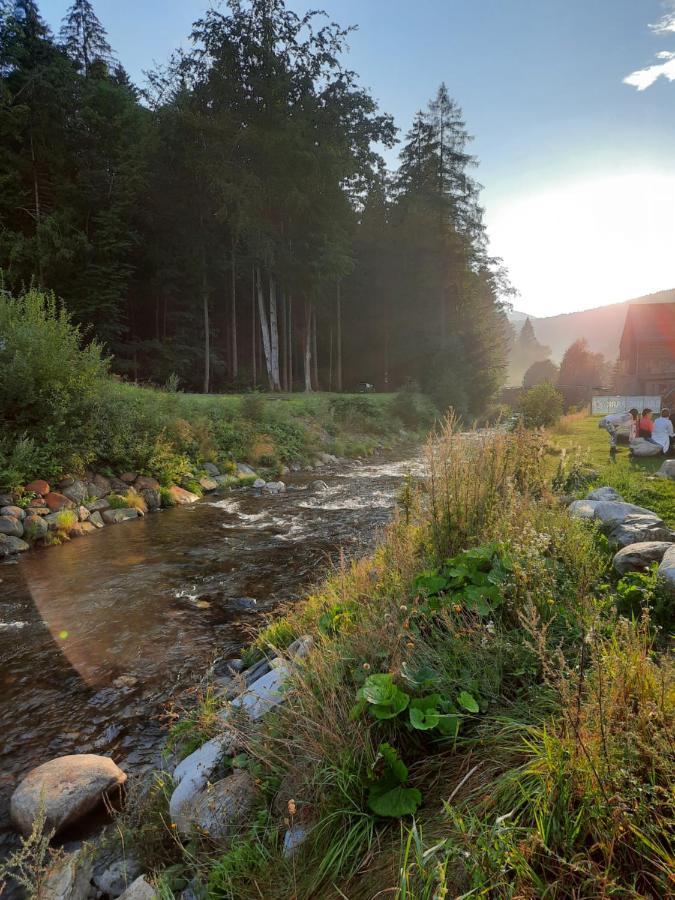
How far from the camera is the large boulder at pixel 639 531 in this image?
436 cm

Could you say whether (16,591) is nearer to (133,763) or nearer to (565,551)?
(133,763)

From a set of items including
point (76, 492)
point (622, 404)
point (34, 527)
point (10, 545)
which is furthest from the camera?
point (622, 404)

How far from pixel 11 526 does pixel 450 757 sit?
8.20m

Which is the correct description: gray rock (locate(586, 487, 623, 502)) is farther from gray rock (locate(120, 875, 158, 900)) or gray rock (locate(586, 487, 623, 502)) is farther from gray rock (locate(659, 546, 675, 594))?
gray rock (locate(120, 875, 158, 900))

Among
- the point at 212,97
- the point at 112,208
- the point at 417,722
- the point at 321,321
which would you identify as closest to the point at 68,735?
the point at 417,722

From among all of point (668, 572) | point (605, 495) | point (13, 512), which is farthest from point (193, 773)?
point (13, 512)

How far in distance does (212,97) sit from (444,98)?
68.0 ft

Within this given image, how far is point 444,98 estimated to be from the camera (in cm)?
3409

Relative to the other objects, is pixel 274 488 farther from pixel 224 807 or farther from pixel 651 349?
pixel 651 349

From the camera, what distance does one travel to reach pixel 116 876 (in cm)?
233

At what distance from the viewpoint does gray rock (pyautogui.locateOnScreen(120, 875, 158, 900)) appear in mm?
2035

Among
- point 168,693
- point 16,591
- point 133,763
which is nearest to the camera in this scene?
point 133,763

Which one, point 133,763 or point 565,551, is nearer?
point 133,763

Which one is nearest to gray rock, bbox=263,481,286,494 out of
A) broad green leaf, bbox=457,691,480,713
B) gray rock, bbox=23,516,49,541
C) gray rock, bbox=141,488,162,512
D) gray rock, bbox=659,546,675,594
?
gray rock, bbox=141,488,162,512
